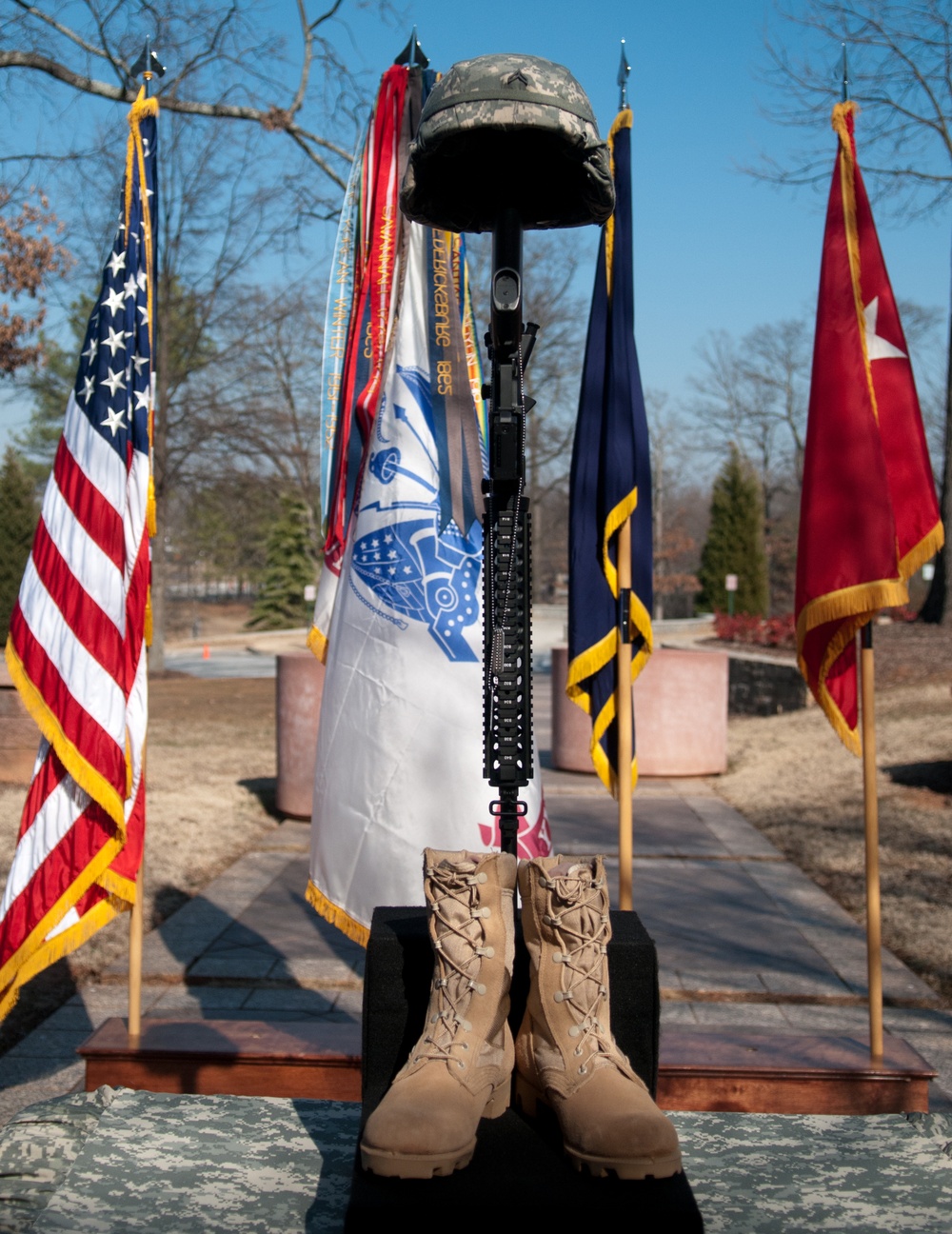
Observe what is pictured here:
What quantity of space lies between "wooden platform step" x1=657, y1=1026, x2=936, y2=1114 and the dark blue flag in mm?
1089

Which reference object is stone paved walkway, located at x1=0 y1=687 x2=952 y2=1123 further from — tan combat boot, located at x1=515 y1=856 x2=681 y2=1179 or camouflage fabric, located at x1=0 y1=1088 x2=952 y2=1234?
tan combat boot, located at x1=515 y1=856 x2=681 y2=1179

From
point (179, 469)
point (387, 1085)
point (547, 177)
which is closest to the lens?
point (387, 1085)

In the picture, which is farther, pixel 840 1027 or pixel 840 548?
pixel 840 1027

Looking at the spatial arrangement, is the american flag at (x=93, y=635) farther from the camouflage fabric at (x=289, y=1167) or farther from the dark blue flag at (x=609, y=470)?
the dark blue flag at (x=609, y=470)

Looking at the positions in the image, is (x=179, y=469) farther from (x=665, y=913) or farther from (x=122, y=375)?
(x=122, y=375)

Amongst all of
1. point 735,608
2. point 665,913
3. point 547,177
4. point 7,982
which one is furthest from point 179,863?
point 735,608

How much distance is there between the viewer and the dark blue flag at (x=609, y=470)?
3.78 m

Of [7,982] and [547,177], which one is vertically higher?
[547,177]

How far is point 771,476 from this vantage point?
171ft

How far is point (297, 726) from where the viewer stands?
8.55 m

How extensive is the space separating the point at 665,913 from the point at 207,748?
6.83 m

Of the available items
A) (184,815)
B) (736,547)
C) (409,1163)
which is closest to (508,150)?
(409,1163)

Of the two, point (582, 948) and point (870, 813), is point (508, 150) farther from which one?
point (870, 813)

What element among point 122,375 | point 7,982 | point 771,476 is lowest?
point 7,982
